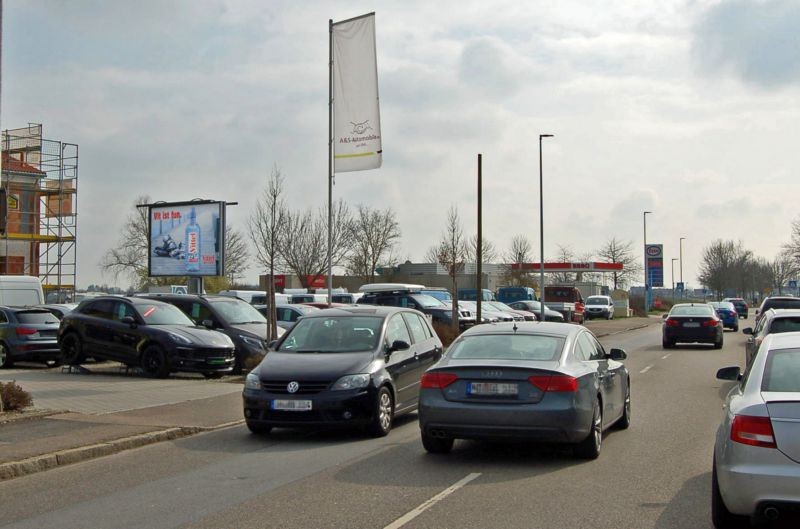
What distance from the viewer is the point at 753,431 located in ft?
18.4

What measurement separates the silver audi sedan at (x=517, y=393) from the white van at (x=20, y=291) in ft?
64.4

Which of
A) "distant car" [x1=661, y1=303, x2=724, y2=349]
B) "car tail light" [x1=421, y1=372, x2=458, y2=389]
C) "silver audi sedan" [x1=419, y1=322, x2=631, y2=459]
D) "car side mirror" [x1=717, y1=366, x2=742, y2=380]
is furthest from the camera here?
"distant car" [x1=661, y1=303, x2=724, y2=349]

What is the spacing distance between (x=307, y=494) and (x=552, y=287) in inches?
1757

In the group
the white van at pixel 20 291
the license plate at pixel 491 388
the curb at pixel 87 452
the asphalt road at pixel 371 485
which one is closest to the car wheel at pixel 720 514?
the asphalt road at pixel 371 485

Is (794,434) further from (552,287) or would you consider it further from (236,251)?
(236,251)

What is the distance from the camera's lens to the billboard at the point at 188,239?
30391 mm

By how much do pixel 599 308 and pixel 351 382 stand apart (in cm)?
5190

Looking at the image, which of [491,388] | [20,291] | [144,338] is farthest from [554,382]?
[20,291]

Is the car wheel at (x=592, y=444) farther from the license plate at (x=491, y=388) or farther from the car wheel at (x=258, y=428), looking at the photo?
the car wheel at (x=258, y=428)

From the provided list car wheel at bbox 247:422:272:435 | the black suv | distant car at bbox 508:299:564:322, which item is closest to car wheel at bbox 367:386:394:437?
car wheel at bbox 247:422:272:435

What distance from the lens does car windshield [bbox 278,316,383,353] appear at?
11.7 meters

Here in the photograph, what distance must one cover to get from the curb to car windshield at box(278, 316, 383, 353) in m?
1.60

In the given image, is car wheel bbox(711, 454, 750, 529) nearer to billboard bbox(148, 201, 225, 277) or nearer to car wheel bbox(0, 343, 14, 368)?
car wheel bbox(0, 343, 14, 368)

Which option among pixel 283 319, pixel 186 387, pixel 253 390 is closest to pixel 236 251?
pixel 283 319
